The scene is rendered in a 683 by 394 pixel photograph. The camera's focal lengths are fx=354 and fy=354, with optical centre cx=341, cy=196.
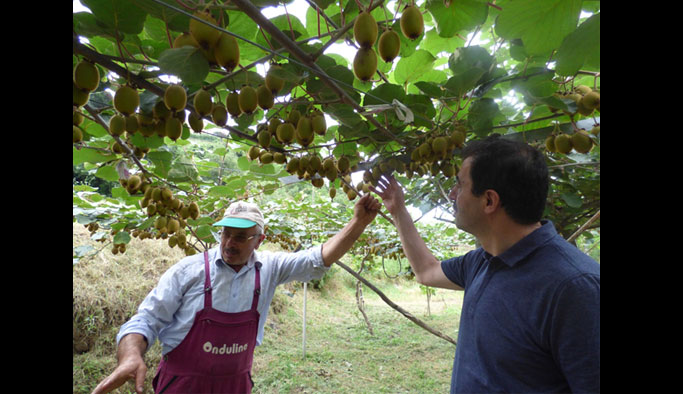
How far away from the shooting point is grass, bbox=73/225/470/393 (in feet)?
15.8

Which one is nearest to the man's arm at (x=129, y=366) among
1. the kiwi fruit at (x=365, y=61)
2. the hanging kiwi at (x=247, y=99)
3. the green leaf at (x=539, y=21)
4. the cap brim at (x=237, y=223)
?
the cap brim at (x=237, y=223)

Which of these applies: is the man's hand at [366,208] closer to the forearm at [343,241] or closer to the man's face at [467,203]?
the forearm at [343,241]

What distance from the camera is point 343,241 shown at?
6.79 feet

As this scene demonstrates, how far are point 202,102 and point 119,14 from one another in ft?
0.78

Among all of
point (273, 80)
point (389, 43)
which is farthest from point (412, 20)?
point (273, 80)

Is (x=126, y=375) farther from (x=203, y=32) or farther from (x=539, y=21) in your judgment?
(x=539, y=21)

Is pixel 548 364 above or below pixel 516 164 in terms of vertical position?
below
